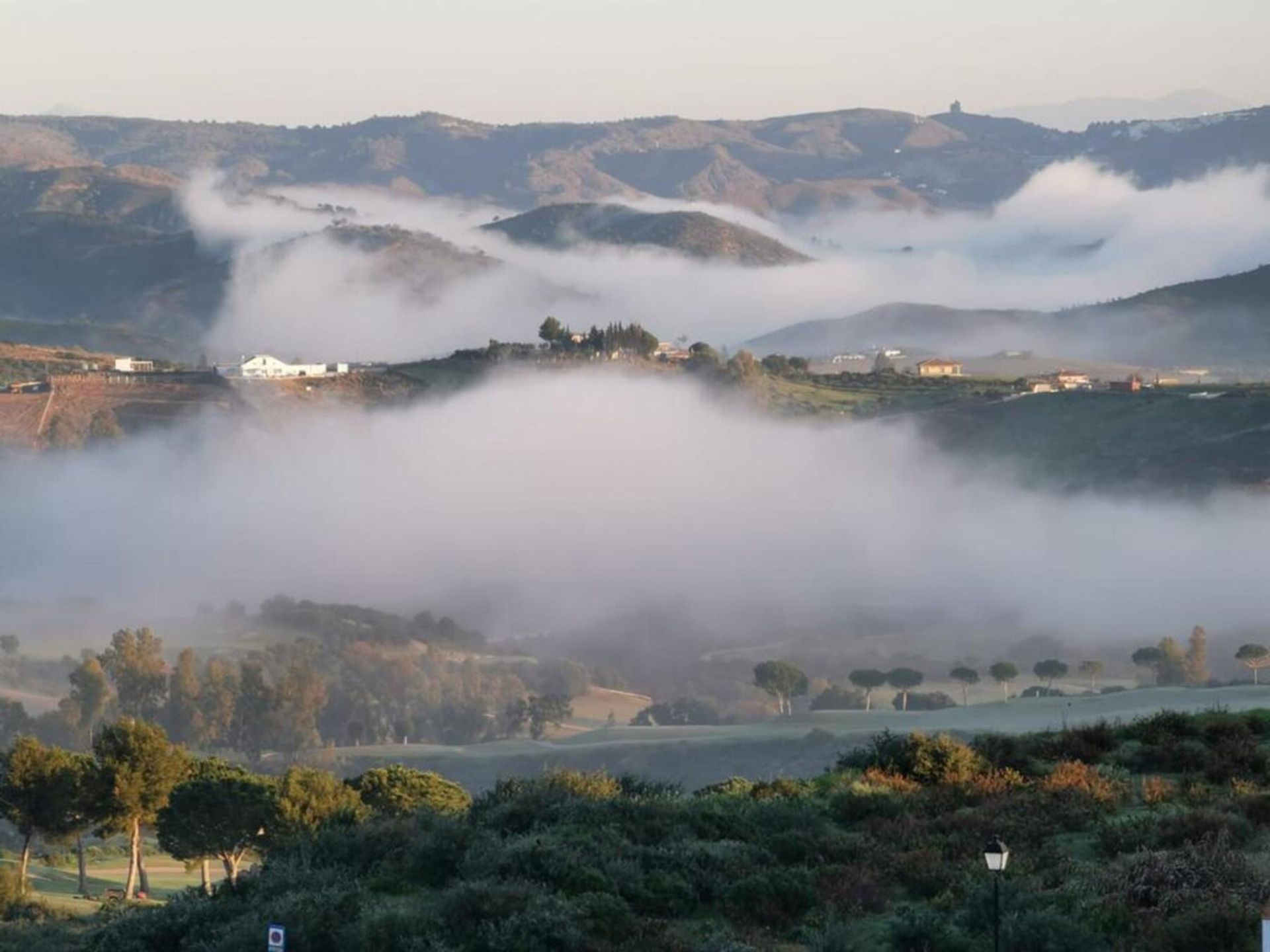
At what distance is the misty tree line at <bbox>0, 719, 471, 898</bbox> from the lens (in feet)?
136

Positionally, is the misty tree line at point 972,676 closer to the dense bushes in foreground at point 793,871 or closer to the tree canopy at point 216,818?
the tree canopy at point 216,818

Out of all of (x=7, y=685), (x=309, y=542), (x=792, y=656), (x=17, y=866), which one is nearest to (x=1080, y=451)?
(x=792, y=656)

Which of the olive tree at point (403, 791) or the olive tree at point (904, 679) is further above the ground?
the olive tree at point (403, 791)

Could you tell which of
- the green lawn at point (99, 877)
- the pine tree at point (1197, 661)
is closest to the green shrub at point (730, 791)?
the green lawn at point (99, 877)

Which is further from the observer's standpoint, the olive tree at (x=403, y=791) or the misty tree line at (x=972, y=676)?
the misty tree line at (x=972, y=676)

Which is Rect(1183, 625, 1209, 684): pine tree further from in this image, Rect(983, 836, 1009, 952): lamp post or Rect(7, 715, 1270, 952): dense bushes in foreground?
Rect(983, 836, 1009, 952): lamp post

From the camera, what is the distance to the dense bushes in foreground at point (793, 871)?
19.0 metres

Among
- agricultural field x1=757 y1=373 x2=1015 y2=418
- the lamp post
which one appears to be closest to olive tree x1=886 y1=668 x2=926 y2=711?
agricultural field x1=757 y1=373 x2=1015 y2=418

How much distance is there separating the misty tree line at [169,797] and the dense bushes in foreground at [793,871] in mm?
15017

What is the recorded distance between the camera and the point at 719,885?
20969 millimetres

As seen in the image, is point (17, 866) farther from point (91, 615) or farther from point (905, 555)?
point (905, 555)

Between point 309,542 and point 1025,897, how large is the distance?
160m

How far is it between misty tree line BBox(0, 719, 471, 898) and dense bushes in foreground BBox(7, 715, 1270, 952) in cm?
1502

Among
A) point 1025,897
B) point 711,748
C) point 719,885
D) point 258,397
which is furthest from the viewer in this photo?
point 258,397
